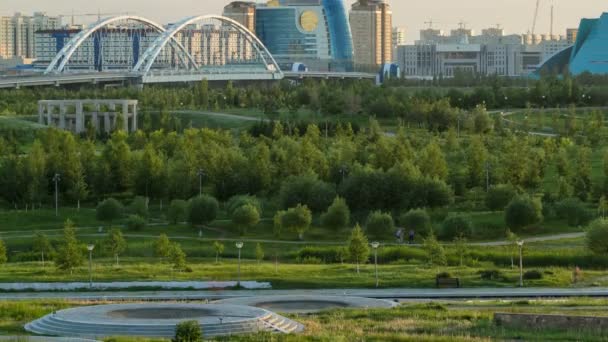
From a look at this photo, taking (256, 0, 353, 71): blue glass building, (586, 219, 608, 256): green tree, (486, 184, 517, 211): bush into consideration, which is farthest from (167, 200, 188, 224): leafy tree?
(256, 0, 353, 71): blue glass building

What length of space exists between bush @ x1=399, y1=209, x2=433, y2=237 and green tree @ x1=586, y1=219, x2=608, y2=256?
7847 mm

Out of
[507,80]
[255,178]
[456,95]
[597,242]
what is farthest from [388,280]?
[507,80]

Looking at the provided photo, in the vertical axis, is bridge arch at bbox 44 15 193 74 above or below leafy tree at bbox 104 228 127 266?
above

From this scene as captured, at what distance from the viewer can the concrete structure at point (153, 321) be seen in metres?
28.7

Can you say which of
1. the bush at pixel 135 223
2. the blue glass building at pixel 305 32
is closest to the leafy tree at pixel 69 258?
the bush at pixel 135 223

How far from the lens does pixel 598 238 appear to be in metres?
43.8

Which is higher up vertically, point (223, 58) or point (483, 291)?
point (223, 58)

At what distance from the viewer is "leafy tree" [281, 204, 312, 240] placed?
50344 mm

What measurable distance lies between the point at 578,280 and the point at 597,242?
5.48 m

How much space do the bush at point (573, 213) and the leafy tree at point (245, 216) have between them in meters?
10.6

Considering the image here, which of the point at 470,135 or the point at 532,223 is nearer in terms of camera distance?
the point at 532,223

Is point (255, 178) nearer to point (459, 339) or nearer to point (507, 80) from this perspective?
point (459, 339)

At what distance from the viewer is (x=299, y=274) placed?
3984 cm

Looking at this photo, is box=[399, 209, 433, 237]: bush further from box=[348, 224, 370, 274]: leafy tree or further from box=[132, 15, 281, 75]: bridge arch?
box=[132, 15, 281, 75]: bridge arch
